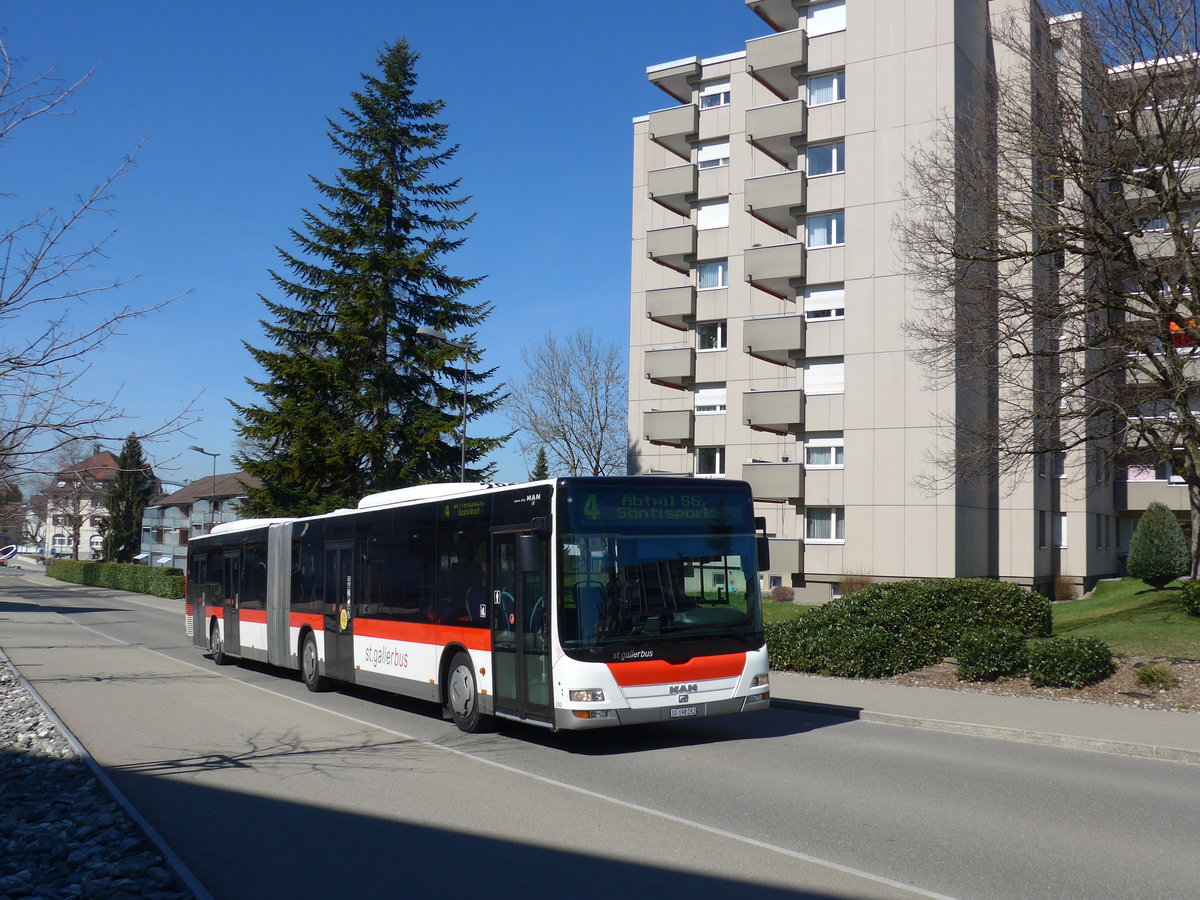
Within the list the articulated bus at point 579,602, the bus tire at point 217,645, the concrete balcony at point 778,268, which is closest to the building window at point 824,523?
the concrete balcony at point 778,268

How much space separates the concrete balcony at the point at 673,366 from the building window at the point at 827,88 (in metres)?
9.63

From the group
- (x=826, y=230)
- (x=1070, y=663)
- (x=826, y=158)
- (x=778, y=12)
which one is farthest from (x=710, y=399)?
(x=1070, y=663)

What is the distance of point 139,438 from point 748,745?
6915mm

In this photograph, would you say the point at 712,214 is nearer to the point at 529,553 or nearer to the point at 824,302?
the point at 824,302

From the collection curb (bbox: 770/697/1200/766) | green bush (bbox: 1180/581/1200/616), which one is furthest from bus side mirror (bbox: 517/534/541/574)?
green bush (bbox: 1180/581/1200/616)

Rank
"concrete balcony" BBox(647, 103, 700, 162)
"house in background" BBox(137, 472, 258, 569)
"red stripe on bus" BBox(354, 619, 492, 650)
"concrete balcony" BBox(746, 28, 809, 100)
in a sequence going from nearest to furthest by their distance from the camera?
1. "red stripe on bus" BBox(354, 619, 492, 650)
2. "concrete balcony" BBox(746, 28, 809, 100)
3. "concrete balcony" BBox(647, 103, 700, 162)
4. "house in background" BBox(137, 472, 258, 569)

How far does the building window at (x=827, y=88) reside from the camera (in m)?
36.1

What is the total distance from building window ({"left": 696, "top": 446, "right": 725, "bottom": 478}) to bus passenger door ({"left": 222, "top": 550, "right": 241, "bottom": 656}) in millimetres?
20824

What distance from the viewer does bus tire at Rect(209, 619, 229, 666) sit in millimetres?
22781

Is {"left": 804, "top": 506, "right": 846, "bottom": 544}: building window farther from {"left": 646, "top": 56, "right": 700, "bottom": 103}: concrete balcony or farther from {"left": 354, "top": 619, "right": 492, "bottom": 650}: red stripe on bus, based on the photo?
{"left": 354, "top": 619, "right": 492, "bottom": 650}: red stripe on bus

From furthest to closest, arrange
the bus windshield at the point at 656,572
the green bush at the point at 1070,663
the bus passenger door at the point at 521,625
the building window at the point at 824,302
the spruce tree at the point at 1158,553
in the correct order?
the building window at the point at 824,302 < the spruce tree at the point at 1158,553 < the green bush at the point at 1070,663 < the bus passenger door at the point at 521,625 < the bus windshield at the point at 656,572

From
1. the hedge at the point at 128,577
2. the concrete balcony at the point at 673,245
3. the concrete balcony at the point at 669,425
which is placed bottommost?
the hedge at the point at 128,577

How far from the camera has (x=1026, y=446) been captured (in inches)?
742

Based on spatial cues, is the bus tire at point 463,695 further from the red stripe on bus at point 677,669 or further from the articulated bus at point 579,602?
the red stripe on bus at point 677,669
